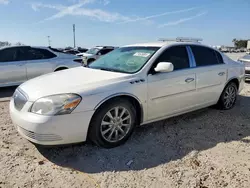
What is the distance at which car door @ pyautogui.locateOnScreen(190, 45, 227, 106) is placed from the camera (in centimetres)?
433

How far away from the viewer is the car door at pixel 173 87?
3.60 metres

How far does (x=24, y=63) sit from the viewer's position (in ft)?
23.1

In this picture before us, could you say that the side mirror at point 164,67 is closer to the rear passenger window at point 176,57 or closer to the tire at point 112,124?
the rear passenger window at point 176,57

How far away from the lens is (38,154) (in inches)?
123

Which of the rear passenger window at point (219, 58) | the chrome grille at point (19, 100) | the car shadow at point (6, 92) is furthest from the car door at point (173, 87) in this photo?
the car shadow at point (6, 92)

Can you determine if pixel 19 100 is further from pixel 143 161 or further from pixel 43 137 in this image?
pixel 143 161

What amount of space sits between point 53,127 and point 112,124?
0.81 m

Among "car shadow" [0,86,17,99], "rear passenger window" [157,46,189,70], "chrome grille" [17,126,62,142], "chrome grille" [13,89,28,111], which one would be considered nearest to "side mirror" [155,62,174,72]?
"rear passenger window" [157,46,189,70]

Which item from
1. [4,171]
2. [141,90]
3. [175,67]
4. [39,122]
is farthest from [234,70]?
[4,171]

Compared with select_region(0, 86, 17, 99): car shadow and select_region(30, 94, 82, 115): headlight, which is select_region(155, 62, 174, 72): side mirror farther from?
select_region(0, 86, 17, 99): car shadow

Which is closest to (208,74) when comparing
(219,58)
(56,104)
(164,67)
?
(219,58)

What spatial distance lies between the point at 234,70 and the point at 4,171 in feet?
15.5

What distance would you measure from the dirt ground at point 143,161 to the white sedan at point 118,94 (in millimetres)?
278

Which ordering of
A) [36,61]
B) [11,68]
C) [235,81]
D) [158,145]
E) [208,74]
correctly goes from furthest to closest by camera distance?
[36,61] → [11,68] → [235,81] → [208,74] → [158,145]
